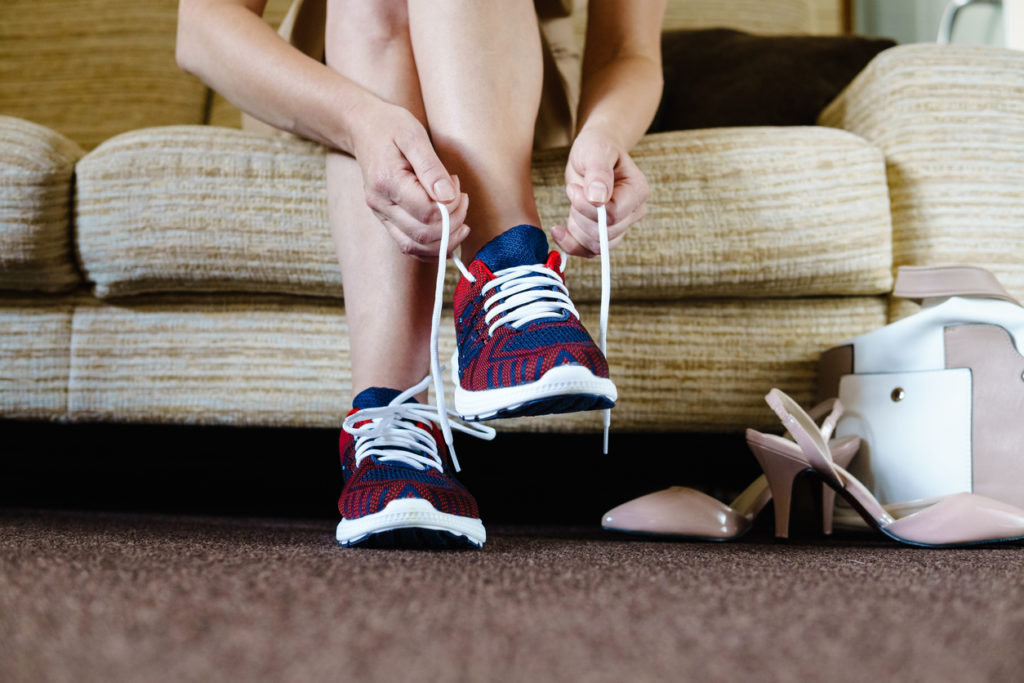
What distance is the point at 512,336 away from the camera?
1.46 feet

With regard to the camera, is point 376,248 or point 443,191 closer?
point 443,191

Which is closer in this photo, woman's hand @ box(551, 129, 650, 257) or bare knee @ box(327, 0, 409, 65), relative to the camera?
woman's hand @ box(551, 129, 650, 257)

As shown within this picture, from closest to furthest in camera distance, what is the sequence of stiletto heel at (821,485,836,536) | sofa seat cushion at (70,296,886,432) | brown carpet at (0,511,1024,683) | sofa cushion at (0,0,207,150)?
brown carpet at (0,511,1024,683), stiletto heel at (821,485,836,536), sofa seat cushion at (70,296,886,432), sofa cushion at (0,0,207,150)

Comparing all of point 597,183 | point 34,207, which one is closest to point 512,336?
point 597,183

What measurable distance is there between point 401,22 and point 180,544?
1.43 ft

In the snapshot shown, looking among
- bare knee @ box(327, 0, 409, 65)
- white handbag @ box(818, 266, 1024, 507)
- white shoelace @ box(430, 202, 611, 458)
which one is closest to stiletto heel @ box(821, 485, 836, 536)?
white handbag @ box(818, 266, 1024, 507)

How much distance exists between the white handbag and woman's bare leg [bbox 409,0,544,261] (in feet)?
1.13

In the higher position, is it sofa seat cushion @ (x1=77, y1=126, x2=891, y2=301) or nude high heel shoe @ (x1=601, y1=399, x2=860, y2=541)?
sofa seat cushion @ (x1=77, y1=126, x2=891, y2=301)

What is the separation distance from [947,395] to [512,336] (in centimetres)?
40

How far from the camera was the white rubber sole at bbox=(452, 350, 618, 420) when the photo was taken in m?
0.40

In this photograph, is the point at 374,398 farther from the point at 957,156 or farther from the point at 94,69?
the point at 94,69

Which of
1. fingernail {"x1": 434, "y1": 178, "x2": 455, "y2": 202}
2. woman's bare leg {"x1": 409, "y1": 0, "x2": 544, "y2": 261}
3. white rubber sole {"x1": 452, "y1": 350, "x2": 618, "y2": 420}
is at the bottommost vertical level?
white rubber sole {"x1": 452, "y1": 350, "x2": 618, "y2": 420}

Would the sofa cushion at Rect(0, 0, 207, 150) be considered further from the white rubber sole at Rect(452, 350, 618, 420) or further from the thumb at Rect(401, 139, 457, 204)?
the white rubber sole at Rect(452, 350, 618, 420)

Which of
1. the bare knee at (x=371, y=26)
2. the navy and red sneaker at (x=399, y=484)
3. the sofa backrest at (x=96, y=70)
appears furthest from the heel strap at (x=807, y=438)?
the sofa backrest at (x=96, y=70)
